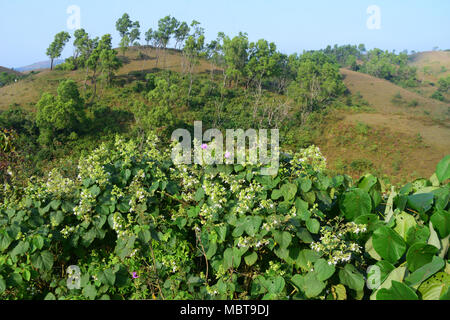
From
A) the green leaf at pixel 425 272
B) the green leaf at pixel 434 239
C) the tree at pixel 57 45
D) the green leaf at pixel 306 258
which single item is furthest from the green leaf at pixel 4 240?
the tree at pixel 57 45

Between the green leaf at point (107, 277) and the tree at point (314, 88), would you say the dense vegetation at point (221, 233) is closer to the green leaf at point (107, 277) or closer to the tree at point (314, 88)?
the green leaf at point (107, 277)

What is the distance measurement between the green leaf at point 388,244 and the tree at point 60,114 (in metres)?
20.0

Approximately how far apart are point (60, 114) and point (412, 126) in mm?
22234

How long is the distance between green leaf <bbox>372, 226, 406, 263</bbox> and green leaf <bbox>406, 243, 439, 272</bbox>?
0.08 meters

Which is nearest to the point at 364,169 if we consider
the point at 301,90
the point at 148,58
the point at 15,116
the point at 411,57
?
the point at 301,90

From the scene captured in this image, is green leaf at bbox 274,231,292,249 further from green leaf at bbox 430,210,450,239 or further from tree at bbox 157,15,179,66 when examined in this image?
Answer: tree at bbox 157,15,179,66

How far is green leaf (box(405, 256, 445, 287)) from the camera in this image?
1.29 meters

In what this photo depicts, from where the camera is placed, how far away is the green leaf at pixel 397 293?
1227mm

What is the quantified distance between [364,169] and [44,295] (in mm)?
16468

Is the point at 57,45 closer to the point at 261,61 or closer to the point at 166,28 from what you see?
the point at 166,28

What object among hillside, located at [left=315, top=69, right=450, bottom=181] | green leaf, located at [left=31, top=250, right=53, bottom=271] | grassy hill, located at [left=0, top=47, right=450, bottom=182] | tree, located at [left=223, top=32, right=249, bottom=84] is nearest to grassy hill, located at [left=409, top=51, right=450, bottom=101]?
grassy hill, located at [left=0, top=47, right=450, bottom=182]

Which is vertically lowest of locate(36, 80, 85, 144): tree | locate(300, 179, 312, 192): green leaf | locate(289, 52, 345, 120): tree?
locate(300, 179, 312, 192): green leaf

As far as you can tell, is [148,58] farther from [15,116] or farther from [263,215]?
[263,215]
